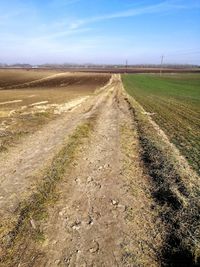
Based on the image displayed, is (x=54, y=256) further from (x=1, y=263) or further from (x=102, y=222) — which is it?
(x=102, y=222)

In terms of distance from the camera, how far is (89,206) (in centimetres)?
680

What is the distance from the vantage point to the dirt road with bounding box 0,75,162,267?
16.6ft

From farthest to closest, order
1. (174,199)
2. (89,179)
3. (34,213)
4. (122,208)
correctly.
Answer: (89,179) < (174,199) < (122,208) < (34,213)

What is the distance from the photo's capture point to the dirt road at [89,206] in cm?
505

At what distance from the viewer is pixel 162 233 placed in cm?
570

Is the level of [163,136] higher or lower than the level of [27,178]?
lower

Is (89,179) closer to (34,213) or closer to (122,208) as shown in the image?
(122,208)

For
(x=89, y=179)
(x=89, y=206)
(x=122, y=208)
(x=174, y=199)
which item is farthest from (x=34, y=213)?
(x=174, y=199)

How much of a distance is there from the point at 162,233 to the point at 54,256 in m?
2.25

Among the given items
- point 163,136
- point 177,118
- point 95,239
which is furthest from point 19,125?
point 95,239

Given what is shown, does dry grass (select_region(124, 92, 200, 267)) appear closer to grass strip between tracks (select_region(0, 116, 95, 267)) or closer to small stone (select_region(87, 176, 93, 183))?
small stone (select_region(87, 176, 93, 183))

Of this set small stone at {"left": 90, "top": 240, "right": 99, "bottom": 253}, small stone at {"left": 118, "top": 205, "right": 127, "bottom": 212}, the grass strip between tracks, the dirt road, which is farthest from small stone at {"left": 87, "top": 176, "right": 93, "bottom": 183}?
small stone at {"left": 90, "top": 240, "right": 99, "bottom": 253}

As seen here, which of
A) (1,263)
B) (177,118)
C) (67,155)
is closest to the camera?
(1,263)

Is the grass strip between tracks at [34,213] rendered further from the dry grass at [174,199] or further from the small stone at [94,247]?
the dry grass at [174,199]
